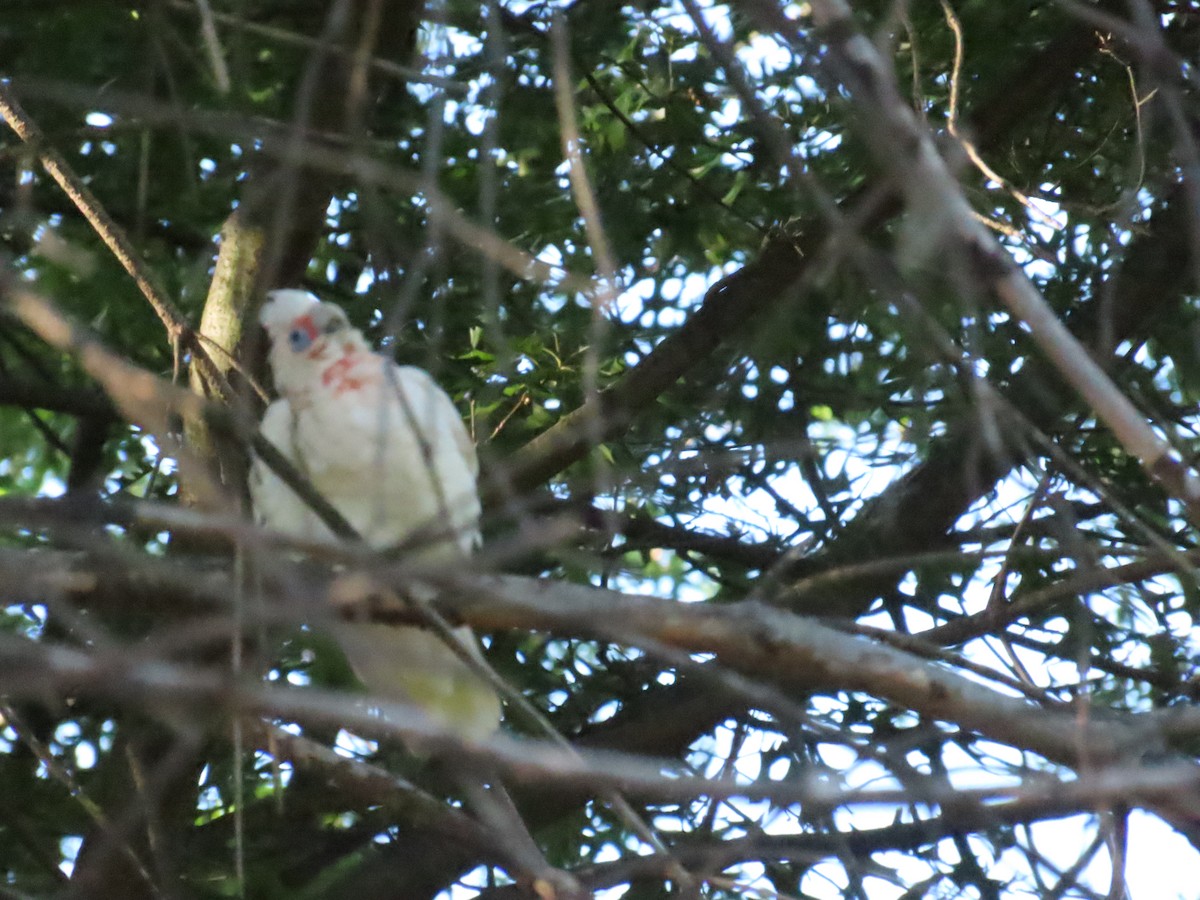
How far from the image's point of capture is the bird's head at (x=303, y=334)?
335 centimetres

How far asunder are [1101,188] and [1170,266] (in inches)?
12.5

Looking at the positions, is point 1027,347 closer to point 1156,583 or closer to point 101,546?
point 1156,583

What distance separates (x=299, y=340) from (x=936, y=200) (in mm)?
1943

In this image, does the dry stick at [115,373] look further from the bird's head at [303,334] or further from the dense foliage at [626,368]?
the bird's head at [303,334]

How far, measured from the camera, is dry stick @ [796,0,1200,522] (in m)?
1.72

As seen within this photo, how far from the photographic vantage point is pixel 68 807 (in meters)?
3.27

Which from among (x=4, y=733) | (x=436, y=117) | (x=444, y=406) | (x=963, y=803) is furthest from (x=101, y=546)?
(x=4, y=733)

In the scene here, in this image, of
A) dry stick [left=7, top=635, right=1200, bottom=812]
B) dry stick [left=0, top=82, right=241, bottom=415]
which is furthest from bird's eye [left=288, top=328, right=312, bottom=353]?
dry stick [left=7, top=635, right=1200, bottom=812]

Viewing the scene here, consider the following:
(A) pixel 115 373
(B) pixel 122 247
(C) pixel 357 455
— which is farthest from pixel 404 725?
(C) pixel 357 455

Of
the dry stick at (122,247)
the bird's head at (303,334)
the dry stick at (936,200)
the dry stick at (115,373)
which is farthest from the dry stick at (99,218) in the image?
the dry stick at (936,200)


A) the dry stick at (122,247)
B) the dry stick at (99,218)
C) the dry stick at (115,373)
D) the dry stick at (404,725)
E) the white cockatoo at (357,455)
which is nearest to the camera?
the dry stick at (404,725)

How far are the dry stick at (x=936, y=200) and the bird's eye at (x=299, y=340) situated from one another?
1.78 m

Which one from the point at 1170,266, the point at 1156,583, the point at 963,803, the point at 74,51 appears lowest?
the point at 963,803

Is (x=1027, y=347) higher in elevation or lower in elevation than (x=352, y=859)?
higher
